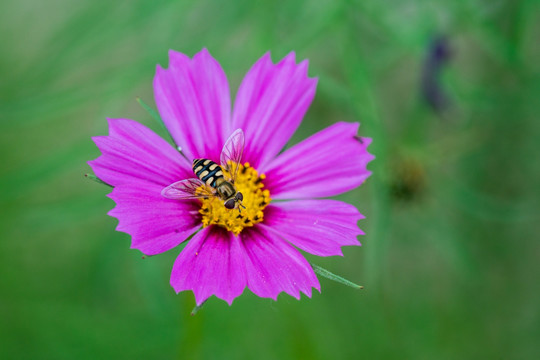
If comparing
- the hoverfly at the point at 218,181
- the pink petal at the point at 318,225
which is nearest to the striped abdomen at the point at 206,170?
the hoverfly at the point at 218,181

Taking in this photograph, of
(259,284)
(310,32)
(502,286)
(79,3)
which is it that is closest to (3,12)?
(79,3)

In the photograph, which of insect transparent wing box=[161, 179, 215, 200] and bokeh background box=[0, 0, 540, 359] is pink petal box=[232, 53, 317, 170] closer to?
insect transparent wing box=[161, 179, 215, 200]

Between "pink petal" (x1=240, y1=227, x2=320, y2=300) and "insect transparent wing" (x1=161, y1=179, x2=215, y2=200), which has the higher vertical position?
"insect transparent wing" (x1=161, y1=179, x2=215, y2=200)

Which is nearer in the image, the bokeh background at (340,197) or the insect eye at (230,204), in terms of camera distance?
the insect eye at (230,204)

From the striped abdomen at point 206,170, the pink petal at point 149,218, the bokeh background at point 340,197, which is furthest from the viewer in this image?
the bokeh background at point 340,197

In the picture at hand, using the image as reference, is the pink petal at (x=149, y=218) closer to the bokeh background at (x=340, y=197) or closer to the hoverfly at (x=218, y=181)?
the hoverfly at (x=218, y=181)

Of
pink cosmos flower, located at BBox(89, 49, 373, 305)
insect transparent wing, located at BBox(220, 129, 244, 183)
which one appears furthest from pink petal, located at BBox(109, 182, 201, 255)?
insect transparent wing, located at BBox(220, 129, 244, 183)

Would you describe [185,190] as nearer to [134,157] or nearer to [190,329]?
[134,157]
